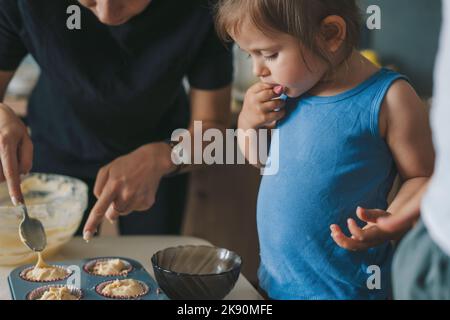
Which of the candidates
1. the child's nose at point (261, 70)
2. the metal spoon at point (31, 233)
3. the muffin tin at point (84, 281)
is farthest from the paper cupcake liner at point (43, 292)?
the child's nose at point (261, 70)

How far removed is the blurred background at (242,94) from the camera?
169cm

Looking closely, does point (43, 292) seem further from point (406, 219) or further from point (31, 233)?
point (406, 219)

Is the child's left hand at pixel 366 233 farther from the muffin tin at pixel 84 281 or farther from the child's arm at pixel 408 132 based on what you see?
the muffin tin at pixel 84 281

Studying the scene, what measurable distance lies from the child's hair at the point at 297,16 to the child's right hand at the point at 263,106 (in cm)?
8

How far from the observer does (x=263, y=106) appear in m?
0.83

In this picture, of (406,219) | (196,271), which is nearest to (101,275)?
(196,271)

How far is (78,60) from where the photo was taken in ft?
3.66

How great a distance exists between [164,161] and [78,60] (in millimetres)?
232

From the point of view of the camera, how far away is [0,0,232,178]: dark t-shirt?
42.8 inches

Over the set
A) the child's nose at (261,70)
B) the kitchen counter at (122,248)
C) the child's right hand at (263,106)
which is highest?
the child's nose at (261,70)

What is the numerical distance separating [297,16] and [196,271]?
357 millimetres

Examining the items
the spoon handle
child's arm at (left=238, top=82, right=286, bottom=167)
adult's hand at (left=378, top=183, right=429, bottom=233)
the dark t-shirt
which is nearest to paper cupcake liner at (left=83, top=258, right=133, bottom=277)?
the spoon handle
